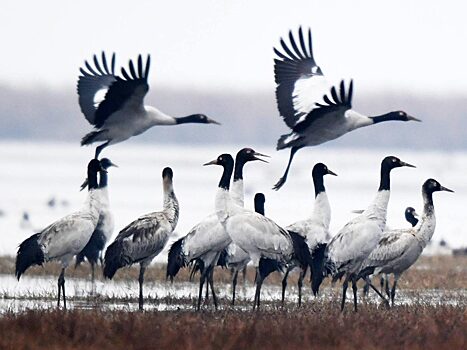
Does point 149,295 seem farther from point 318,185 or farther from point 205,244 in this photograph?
point 318,185

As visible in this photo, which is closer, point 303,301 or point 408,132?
point 303,301

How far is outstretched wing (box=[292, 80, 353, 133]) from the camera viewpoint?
14.7 m

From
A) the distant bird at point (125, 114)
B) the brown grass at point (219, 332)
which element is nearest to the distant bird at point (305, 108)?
the distant bird at point (125, 114)

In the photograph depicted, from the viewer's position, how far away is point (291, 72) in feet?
55.0

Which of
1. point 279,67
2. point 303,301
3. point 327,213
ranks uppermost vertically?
point 279,67

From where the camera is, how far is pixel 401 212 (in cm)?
2631

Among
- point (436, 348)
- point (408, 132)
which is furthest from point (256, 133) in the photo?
point (436, 348)

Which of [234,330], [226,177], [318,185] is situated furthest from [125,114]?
[234,330]

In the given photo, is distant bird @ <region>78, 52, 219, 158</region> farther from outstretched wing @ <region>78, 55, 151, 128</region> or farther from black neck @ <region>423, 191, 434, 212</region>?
black neck @ <region>423, 191, 434, 212</region>

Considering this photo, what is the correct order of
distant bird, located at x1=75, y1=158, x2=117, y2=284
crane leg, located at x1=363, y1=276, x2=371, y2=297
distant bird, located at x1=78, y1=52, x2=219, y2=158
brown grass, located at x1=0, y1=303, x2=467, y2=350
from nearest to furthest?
brown grass, located at x1=0, y1=303, x2=467, y2=350 → crane leg, located at x1=363, y1=276, x2=371, y2=297 → distant bird, located at x1=78, y1=52, x2=219, y2=158 → distant bird, located at x1=75, y1=158, x2=117, y2=284

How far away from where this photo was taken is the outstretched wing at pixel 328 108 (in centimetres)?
1466

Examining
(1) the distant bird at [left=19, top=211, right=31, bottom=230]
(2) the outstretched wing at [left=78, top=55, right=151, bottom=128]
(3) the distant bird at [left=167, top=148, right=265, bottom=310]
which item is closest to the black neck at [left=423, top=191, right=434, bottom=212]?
(3) the distant bird at [left=167, top=148, right=265, bottom=310]

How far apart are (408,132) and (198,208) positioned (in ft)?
107

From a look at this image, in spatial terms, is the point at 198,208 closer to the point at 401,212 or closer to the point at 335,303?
the point at 401,212
